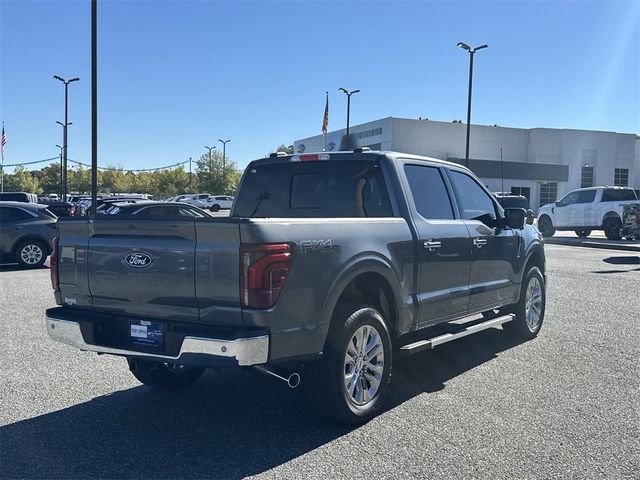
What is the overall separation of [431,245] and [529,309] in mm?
2615

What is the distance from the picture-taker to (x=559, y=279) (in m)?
12.5

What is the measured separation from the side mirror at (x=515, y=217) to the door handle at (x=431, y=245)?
169 centimetres

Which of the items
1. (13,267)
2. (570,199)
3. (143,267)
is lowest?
(13,267)

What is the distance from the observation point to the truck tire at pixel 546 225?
26431mm

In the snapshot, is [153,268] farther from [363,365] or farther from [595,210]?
[595,210]

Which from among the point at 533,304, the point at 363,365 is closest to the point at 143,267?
the point at 363,365

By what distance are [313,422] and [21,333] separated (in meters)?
4.41

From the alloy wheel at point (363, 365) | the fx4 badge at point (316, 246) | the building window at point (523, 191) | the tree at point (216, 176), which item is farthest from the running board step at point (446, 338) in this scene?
the tree at point (216, 176)

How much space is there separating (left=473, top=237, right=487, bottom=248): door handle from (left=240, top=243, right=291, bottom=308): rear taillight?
9.18 feet

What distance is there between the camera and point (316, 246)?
12.9 feet

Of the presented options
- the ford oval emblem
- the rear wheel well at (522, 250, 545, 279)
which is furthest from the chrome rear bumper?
the rear wheel well at (522, 250, 545, 279)

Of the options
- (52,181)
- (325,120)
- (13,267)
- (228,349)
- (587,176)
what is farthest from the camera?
(52,181)

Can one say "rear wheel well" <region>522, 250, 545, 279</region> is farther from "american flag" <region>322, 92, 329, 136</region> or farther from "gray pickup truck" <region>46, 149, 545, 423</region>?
"american flag" <region>322, 92, 329, 136</region>

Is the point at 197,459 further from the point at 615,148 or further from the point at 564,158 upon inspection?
the point at 615,148
